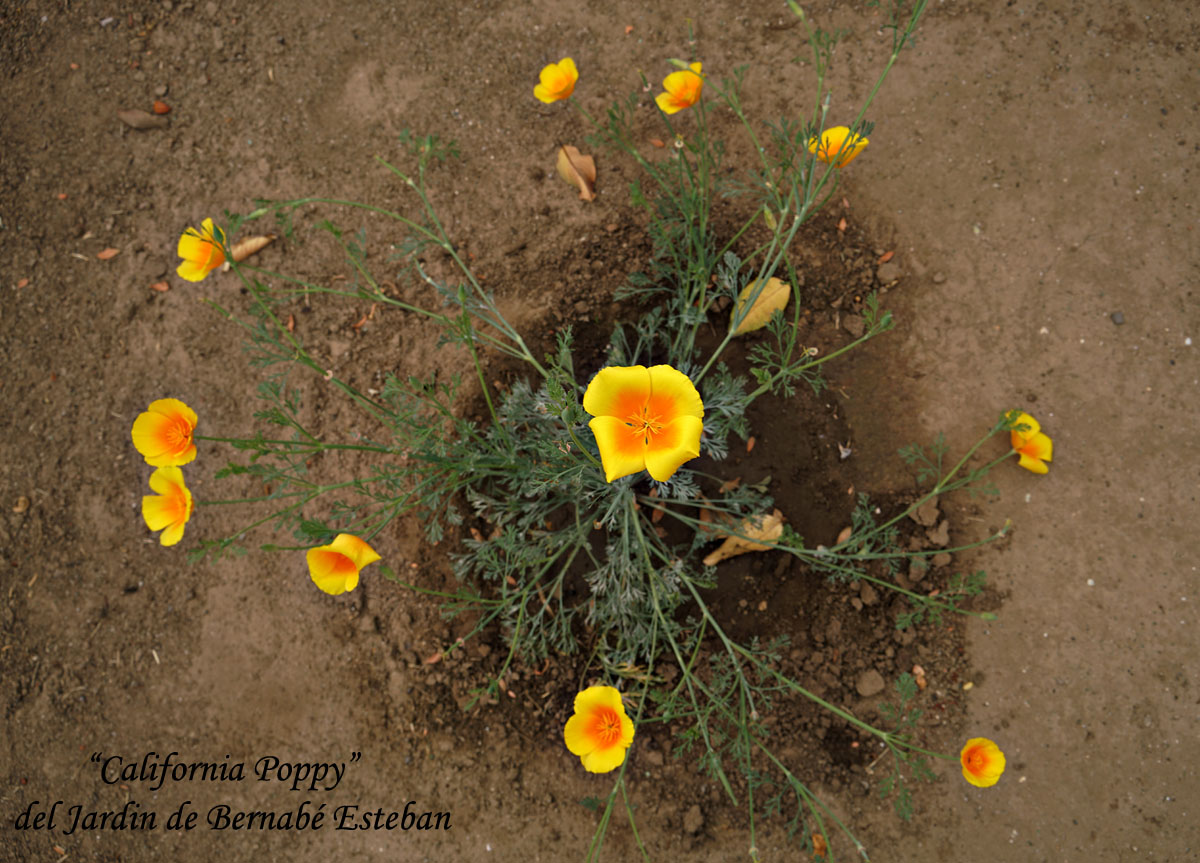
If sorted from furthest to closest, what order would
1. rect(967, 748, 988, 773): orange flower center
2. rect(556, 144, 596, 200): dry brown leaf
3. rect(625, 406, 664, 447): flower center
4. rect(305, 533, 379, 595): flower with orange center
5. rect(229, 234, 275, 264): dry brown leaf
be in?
rect(229, 234, 275, 264): dry brown leaf < rect(556, 144, 596, 200): dry brown leaf < rect(967, 748, 988, 773): orange flower center < rect(305, 533, 379, 595): flower with orange center < rect(625, 406, 664, 447): flower center

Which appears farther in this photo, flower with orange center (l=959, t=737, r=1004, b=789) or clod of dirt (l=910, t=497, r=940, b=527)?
clod of dirt (l=910, t=497, r=940, b=527)

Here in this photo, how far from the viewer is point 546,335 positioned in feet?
9.57

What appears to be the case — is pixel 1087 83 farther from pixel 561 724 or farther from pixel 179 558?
pixel 179 558

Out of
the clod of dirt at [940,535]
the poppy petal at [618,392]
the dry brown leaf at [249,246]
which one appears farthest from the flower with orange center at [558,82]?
the clod of dirt at [940,535]

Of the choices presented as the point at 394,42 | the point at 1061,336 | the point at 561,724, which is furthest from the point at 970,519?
the point at 394,42

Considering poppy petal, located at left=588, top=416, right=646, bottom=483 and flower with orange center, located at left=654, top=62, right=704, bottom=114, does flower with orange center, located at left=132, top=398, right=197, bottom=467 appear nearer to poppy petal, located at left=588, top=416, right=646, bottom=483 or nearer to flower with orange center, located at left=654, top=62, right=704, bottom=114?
poppy petal, located at left=588, top=416, right=646, bottom=483

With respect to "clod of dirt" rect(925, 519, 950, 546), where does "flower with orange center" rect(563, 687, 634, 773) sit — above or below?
above

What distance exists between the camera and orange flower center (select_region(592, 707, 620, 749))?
2105mm

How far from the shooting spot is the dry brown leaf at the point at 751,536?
2615mm

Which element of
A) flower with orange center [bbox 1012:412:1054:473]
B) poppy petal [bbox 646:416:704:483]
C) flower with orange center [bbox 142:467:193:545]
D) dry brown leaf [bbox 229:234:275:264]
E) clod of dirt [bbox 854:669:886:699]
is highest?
poppy petal [bbox 646:416:704:483]

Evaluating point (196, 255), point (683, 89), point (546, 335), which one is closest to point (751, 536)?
point (546, 335)

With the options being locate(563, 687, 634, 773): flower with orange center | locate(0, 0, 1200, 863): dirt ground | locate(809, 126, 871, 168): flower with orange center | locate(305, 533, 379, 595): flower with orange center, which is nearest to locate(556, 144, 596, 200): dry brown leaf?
locate(0, 0, 1200, 863): dirt ground

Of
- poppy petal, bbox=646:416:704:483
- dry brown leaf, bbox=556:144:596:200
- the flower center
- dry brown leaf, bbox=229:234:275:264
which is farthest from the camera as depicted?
dry brown leaf, bbox=229:234:275:264

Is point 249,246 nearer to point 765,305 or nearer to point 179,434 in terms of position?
point 179,434
